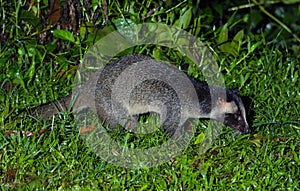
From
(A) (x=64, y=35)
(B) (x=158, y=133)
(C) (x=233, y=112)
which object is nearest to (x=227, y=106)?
(C) (x=233, y=112)

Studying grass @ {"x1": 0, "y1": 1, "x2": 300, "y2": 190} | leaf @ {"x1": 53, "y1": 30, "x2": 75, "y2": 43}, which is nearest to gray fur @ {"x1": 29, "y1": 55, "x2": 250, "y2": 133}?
grass @ {"x1": 0, "y1": 1, "x2": 300, "y2": 190}

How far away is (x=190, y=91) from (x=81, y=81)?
125cm

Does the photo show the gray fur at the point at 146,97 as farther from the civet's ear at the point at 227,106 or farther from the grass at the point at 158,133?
the grass at the point at 158,133

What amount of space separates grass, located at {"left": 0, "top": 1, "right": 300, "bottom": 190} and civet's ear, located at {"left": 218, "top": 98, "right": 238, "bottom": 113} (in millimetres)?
203

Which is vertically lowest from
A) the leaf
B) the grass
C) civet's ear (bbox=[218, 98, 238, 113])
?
the grass

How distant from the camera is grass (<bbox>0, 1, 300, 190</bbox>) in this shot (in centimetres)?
455

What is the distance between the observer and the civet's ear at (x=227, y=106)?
532 centimetres

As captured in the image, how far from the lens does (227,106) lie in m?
5.34

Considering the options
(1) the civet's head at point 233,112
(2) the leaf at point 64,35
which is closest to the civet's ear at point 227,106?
(1) the civet's head at point 233,112

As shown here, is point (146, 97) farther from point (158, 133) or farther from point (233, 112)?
point (233, 112)

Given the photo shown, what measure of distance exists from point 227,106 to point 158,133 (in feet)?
2.10

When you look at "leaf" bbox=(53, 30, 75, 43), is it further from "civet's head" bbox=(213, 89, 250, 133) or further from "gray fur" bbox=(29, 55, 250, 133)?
"civet's head" bbox=(213, 89, 250, 133)

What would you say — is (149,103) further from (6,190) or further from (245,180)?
(6,190)

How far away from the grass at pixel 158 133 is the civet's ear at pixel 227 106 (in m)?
0.20
